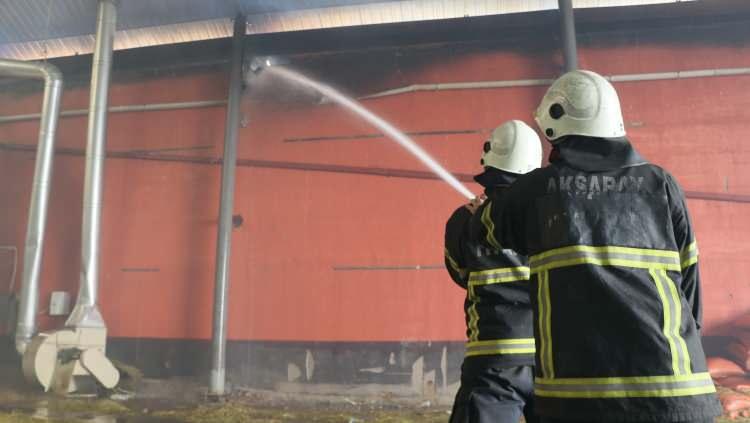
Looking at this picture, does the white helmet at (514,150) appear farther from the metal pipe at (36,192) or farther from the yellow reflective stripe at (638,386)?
the metal pipe at (36,192)

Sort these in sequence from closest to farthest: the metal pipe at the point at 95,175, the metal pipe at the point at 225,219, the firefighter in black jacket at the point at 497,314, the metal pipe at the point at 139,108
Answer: the firefighter in black jacket at the point at 497,314 < the metal pipe at the point at 225,219 < the metal pipe at the point at 95,175 < the metal pipe at the point at 139,108

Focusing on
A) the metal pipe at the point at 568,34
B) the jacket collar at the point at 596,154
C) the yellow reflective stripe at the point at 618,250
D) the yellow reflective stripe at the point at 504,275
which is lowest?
the yellow reflective stripe at the point at 504,275

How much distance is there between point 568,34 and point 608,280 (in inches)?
183

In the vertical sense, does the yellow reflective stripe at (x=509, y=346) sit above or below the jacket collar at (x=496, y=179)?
below

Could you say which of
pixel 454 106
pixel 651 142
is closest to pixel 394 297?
pixel 454 106

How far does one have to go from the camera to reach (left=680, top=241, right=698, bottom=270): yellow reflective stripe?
1.22 metres

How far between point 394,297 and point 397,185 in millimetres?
1199

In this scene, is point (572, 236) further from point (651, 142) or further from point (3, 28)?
point (3, 28)

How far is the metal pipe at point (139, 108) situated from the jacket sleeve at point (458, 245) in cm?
488

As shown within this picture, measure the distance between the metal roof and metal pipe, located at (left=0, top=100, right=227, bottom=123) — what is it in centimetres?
84

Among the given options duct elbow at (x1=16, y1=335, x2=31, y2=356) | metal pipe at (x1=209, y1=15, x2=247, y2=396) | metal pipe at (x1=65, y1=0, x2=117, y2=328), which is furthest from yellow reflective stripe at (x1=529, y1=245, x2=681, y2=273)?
duct elbow at (x1=16, y1=335, x2=31, y2=356)

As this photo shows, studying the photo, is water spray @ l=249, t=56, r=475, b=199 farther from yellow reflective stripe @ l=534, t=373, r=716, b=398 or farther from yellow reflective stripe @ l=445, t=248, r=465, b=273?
yellow reflective stripe @ l=534, t=373, r=716, b=398

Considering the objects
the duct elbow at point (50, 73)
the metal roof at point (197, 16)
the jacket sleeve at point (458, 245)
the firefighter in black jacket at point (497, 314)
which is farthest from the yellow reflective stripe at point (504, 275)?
the duct elbow at point (50, 73)

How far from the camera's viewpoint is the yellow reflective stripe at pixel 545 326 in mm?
1133
